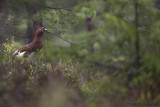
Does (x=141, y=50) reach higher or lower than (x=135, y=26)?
lower

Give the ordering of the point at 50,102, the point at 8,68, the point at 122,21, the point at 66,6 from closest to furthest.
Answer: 1. the point at 50,102
2. the point at 122,21
3. the point at 8,68
4. the point at 66,6

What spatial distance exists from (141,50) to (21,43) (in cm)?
672

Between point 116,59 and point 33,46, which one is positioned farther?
point 33,46

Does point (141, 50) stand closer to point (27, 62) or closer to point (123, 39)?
point (123, 39)

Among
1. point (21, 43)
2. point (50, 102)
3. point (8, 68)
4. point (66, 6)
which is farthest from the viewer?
point (21, 43)

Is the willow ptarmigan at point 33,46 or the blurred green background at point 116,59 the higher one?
the blurred green background at point 116,59

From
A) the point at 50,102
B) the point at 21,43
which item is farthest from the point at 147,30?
the point at 21,43

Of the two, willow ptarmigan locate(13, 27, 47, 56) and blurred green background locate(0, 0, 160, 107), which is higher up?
blurred green background locate(0, 0, 160, 107)

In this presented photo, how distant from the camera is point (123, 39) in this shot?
11.6 feet

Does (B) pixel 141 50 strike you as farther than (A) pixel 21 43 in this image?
No

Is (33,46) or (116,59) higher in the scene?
(116,59)

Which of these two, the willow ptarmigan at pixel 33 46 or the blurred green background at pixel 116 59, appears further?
the willow ptarmigan at pixel 33 46

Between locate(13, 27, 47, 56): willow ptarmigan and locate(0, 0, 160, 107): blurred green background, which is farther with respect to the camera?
locate(13, 27, 47, 56): willow ptarmigan

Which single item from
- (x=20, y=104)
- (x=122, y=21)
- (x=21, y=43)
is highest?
(x=122, y=21)
